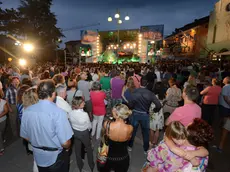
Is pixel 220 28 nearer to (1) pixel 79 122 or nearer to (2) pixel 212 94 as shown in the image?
(2) pixel 212 94

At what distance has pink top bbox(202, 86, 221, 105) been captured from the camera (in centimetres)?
471

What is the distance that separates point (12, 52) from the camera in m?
26.6

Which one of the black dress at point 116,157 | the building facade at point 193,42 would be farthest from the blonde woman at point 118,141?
the building facade at point 193,42

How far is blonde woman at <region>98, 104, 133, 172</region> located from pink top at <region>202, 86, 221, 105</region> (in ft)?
11.7

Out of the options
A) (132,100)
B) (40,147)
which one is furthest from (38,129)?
(132,100)

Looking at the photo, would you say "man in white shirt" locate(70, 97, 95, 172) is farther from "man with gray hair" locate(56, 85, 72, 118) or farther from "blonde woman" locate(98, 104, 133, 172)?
"blonde woman" locate(98, 104, 133, 172)

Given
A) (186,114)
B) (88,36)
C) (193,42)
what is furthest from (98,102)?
(193,42)

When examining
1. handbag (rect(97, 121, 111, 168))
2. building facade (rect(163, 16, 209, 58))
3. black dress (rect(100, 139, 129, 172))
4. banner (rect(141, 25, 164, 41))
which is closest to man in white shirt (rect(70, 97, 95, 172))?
handbag (rect(97, 121, 111, 168))

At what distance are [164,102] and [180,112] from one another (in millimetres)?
1954

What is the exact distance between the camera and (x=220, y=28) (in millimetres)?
16812

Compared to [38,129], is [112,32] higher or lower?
higher

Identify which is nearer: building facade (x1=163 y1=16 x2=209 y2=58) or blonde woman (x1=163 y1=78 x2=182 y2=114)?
blonde woman (x1=163 y1=78 x2=182 y2=114)

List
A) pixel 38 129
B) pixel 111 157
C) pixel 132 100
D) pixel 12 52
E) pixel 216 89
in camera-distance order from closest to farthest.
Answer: pixel 38 129
pixel 111 157
pixel 132 100
pixel 216 89
pixel 12 52

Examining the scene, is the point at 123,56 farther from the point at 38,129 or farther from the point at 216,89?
the point at 38,129
